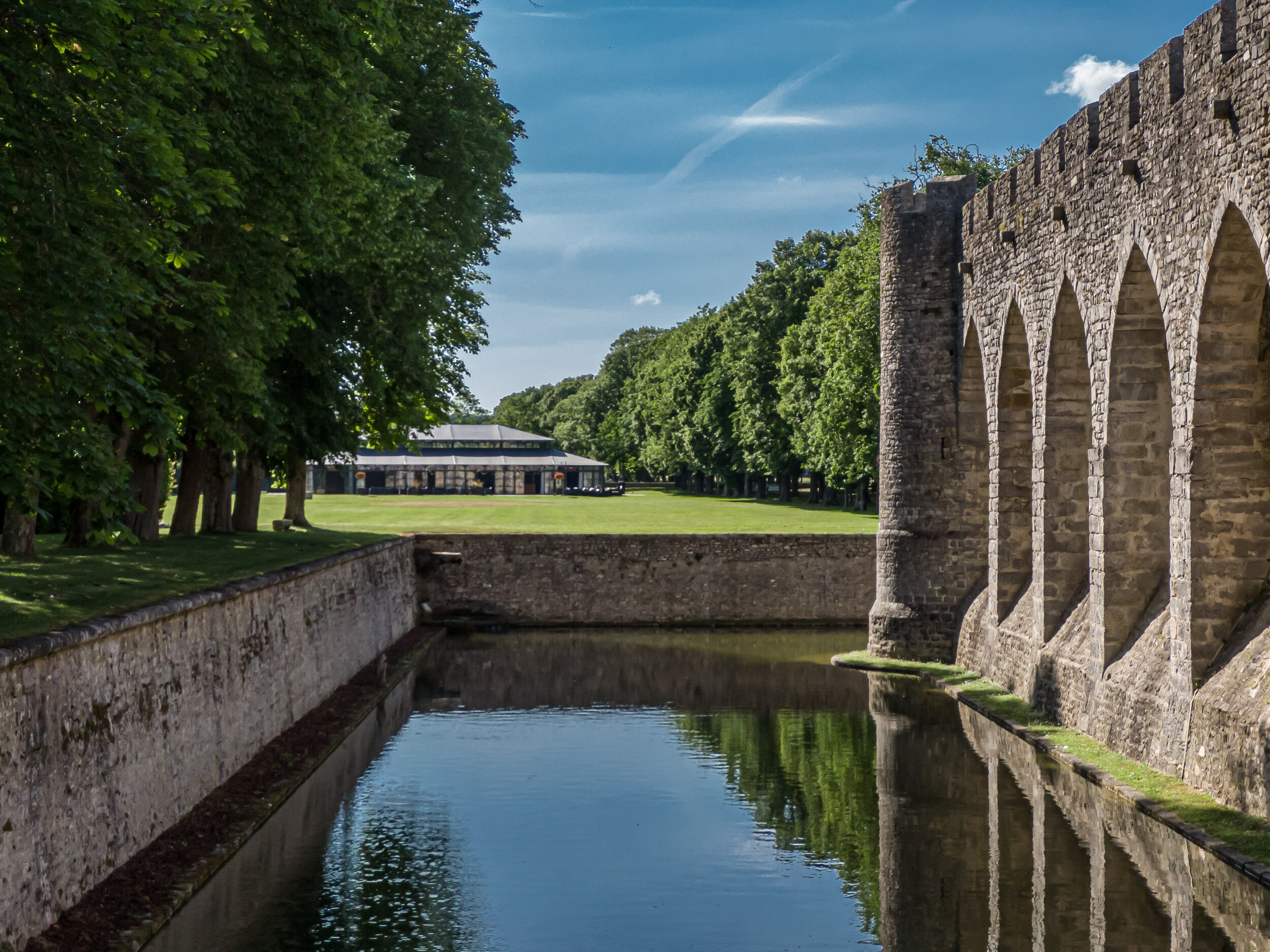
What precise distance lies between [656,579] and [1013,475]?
12094mm

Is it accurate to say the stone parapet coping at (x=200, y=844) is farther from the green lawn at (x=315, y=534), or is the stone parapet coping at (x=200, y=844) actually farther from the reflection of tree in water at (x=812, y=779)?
the reflection of tree in water at (x=812, y=779)

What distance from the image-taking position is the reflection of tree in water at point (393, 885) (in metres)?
9.80

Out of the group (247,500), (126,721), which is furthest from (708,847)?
(247,500)

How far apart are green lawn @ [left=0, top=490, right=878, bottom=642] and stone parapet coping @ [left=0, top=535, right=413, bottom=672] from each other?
201 millimetres

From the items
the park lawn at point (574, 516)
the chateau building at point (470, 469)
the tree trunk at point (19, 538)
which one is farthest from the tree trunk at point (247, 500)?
the chateau building at point (470, 469)

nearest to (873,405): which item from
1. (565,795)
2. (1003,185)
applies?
(1003,185)

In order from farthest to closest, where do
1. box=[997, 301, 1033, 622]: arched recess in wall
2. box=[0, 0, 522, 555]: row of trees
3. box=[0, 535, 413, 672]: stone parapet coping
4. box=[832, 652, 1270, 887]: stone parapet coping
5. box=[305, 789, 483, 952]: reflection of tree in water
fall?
box=[997, 301, 1033, 622]: arched recess in wall
box=[832, 652, 1270, 887]: stone parapet coping
box=[0, 0, 522, 555]: row of trees
box=[305, 789, 483, 952]: reflection of tree in water
box=[0, 535, 413, 672]: stone parapet coping

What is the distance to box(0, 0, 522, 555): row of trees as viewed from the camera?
10.2 meters

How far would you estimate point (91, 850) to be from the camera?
10.1 meters

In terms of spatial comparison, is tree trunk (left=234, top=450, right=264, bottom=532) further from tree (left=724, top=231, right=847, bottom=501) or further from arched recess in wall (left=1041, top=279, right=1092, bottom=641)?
tree (left=724, top=231, right=847, bottom=501)

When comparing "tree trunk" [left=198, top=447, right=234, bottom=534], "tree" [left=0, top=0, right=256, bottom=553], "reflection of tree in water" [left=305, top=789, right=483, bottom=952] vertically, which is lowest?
"reflection of tree in water" [left=305, top=789, right=483, bottom=952]

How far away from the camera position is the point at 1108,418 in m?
16.8

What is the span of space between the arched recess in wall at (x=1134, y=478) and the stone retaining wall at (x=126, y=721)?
9665 mm

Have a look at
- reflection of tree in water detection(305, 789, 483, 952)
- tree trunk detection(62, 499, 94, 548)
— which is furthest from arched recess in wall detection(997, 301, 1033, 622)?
tree trunk detection(62, 499, 94, 548)
